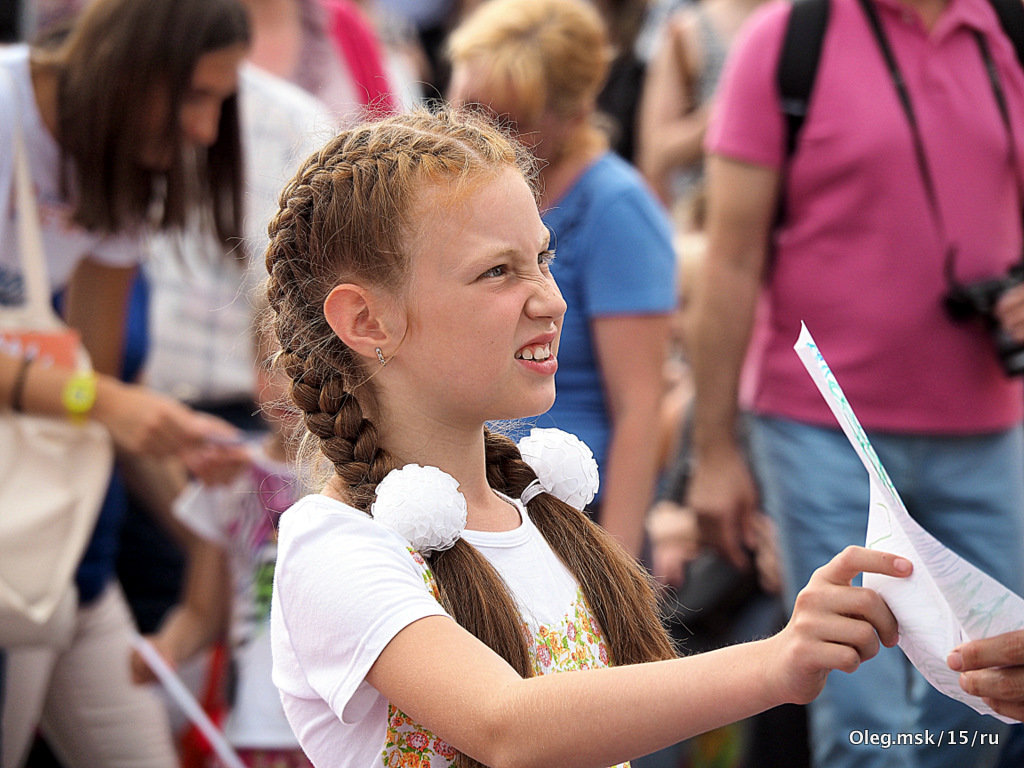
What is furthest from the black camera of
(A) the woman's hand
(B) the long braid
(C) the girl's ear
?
(A) the woman's hand

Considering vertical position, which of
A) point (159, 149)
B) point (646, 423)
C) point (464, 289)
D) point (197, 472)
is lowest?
point (197, 472)

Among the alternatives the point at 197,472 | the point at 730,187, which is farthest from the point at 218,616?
the point at 730,187

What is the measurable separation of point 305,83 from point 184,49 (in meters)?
1.09

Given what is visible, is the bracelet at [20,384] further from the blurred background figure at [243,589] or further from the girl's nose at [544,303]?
the girl's nose at [544,303]

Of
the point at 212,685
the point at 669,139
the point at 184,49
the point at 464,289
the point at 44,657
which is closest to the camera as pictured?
the point at 464,289

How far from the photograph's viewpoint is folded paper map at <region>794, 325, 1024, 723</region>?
1189 mm

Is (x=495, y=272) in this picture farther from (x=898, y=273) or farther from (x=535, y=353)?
(x=898, y=273)

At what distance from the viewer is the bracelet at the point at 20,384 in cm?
264

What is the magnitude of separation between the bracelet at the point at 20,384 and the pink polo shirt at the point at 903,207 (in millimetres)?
1503

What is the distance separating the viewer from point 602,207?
9.07 feet

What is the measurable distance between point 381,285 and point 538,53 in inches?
60.1

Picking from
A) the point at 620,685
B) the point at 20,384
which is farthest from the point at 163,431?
the point at 620,685

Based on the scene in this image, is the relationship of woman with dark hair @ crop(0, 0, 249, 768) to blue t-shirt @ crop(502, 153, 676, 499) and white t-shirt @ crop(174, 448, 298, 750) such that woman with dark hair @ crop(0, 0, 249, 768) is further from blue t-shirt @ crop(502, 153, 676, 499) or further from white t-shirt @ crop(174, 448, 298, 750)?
blue t-shirt @ crop(502, 153, 676, 499)

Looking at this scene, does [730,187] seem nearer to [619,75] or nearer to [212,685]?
Result: [212,685]
